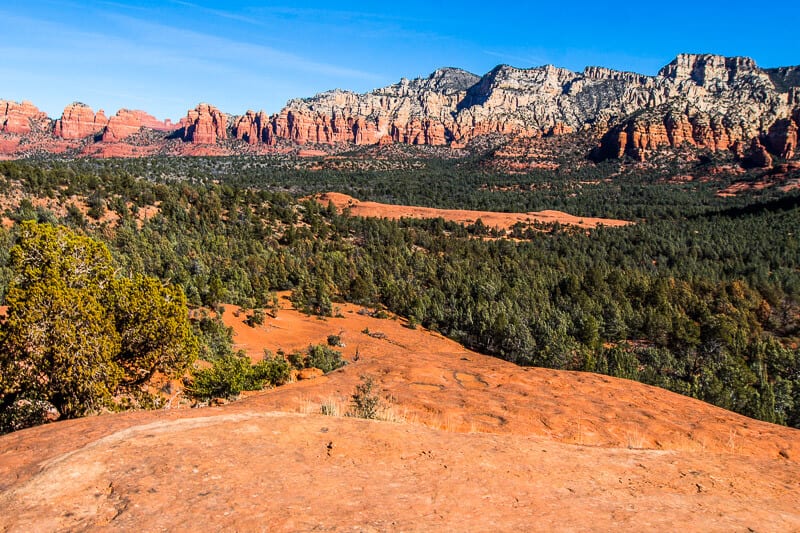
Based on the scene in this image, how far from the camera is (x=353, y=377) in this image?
49.3ft

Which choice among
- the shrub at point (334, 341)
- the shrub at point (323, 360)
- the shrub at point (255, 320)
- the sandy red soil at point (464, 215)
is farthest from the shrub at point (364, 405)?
the sandy red soil at point (464, 215)

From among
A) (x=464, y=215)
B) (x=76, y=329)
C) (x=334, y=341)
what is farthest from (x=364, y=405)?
(x=464, y=215)

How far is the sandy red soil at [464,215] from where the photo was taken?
105 meters

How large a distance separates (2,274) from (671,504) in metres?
42.1

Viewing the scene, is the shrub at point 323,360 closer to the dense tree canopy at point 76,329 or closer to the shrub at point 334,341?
the shrub at point 334,341

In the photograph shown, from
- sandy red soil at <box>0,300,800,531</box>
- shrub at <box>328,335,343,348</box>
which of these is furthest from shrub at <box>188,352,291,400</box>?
shrub at <box>328,335,343,348</box>

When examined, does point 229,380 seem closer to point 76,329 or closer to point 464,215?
point 76,329

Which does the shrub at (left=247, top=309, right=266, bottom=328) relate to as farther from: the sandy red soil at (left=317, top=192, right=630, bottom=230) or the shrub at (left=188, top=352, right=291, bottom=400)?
the sandy red soil at (left=317, top=192, right=630, bottom=230)

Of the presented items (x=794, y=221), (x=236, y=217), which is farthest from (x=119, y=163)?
(x=794, y=221)

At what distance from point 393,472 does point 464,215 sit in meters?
106

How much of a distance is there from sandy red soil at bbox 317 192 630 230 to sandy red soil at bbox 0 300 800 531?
9371 centimetres

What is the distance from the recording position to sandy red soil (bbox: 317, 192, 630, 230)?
346 ft

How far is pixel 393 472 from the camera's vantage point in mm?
6977

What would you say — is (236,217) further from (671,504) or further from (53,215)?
(671,504)
